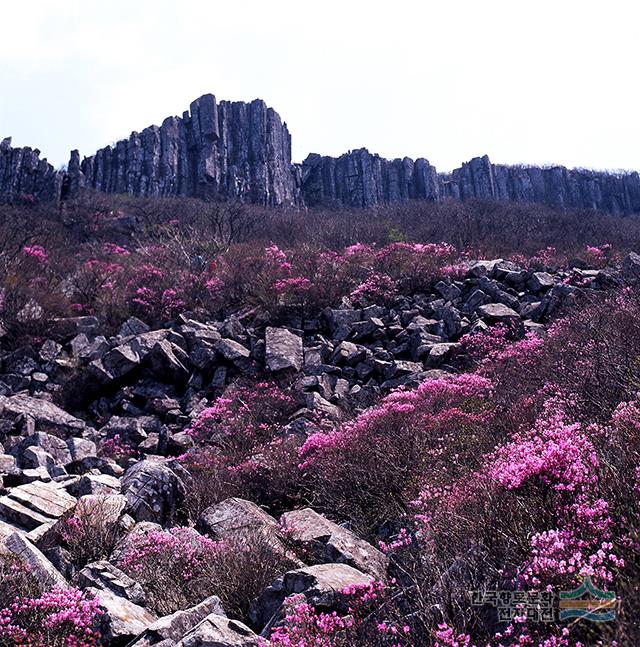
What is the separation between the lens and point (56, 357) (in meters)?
14.2

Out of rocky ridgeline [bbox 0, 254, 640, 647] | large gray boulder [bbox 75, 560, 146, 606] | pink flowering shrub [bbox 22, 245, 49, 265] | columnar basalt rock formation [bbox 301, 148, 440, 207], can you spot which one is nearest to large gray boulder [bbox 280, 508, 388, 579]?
rocky ridgeline [bbox 0, 254, 640, 647]

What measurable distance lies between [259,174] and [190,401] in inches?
1885

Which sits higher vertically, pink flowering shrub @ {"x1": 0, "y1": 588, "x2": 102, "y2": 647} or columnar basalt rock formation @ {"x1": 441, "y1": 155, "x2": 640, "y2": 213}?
columnar basalt rock formation @ {"x1": 441, "y1": 155, "x2": 640, "y2": 213}

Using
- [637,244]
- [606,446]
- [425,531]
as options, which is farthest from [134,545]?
[637,244]

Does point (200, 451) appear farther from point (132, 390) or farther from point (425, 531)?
point (425, 531)

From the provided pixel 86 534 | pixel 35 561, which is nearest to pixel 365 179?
pixel 86 534

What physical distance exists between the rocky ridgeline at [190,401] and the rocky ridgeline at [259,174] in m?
37.3

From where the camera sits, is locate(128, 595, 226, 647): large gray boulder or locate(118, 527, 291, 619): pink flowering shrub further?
locate(118, 527, 291, 619): pink flowering shrub

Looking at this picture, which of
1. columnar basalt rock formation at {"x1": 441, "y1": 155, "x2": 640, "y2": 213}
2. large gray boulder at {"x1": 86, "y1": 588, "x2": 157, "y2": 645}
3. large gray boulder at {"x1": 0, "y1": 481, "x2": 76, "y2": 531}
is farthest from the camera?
columnar basalt rock formation at {"x1": 441, "y1": 155, "x2": 640, "y2": 213}

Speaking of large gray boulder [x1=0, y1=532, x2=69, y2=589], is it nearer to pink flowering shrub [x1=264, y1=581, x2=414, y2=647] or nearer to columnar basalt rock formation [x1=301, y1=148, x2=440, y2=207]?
pink flowering shrub [x1=264, y1=581, x2=414, y2=647]
